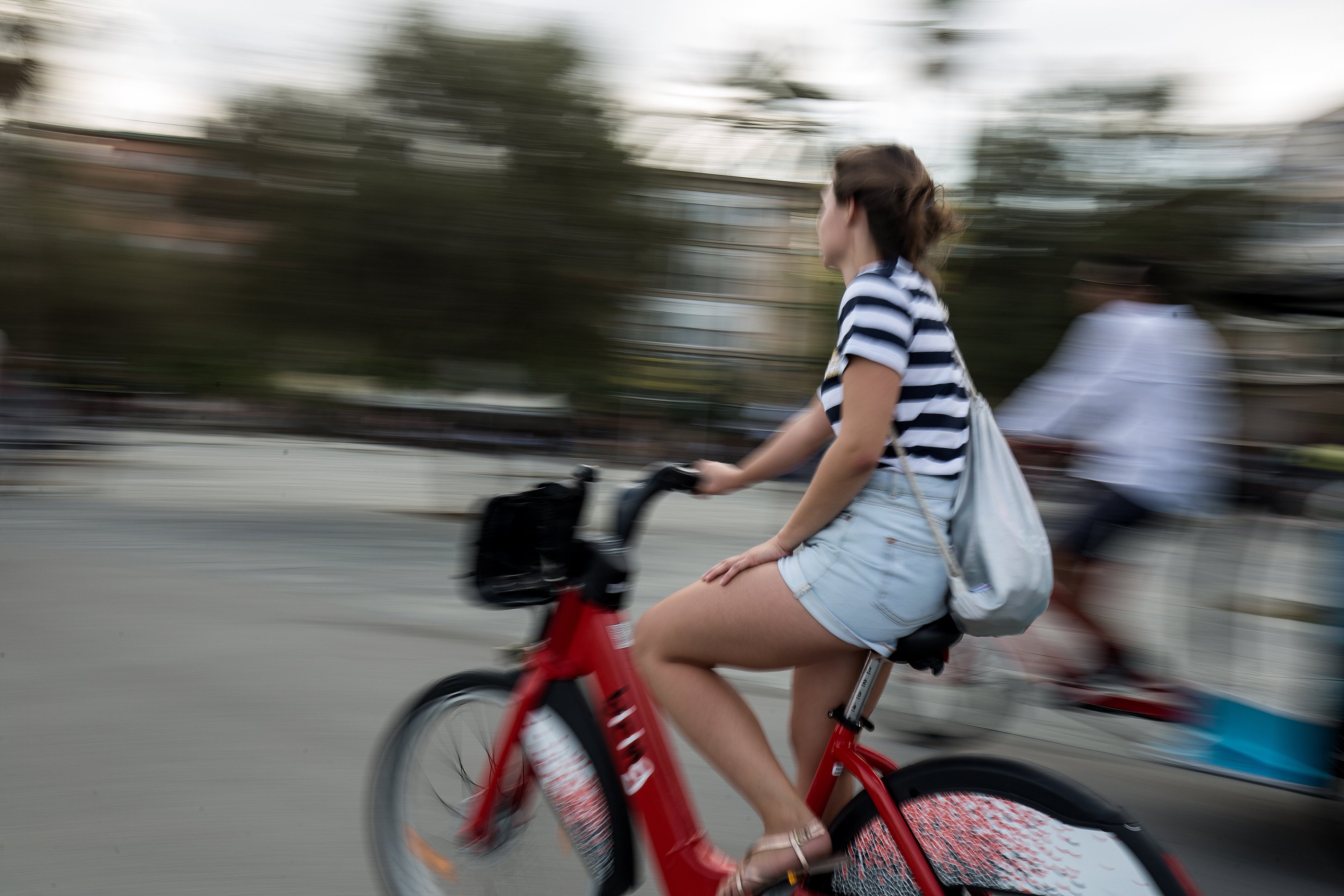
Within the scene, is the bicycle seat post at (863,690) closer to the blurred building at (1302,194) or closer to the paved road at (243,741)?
the paved road at (243,741)

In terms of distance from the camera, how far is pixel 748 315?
38.0 m

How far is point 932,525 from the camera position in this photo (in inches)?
82.0

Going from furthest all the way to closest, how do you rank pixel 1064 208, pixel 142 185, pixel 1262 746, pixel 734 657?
pixel 1064 208 < pixel 142 185 < pixel 1262 746 < pixel 734 657

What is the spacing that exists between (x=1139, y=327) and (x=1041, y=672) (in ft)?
4.60

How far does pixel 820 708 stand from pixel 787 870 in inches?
13.1

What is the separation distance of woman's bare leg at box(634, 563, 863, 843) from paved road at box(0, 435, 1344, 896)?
140 cm

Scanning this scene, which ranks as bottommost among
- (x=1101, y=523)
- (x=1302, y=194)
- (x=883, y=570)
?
(x=1101, y=523)

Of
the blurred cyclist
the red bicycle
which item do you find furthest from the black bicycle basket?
the blurred cyclist

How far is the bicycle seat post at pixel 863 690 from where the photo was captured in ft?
7.32

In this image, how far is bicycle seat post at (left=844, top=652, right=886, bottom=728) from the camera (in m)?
2.23

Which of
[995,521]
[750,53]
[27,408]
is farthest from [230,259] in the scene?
[995,521]

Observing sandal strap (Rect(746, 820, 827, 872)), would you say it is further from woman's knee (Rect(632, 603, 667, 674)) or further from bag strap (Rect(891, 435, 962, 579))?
bag strap (Rect(891, 435, 962, 579))

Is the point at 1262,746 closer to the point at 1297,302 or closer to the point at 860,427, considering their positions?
the point at 1297,302

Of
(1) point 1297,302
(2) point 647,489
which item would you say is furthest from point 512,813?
(1) point 1297,302
